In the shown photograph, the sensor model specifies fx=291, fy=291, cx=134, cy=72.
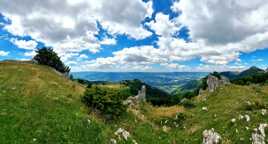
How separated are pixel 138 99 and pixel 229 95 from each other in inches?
766

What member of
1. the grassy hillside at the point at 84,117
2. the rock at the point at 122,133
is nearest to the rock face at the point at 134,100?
the grassy hillside at the point at 84,117

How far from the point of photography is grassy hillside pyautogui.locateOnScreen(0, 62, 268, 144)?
123 ft

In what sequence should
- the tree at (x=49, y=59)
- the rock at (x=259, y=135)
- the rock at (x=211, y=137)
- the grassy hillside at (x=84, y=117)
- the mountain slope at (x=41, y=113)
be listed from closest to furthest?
the mountain slope at (x=41, y=113) → the grassy hillside at (x=84, y=117) → the rock at (x=259, y=135) → the rock at (x=211, y=137) → the tree at (x=49, y=59)

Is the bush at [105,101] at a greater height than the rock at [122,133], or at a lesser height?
greater

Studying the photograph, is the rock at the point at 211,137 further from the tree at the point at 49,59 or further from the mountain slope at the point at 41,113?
the tree at the point at 49,59

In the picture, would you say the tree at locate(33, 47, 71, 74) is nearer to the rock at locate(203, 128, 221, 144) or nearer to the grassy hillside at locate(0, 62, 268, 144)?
the grassy hillside at locate(0, 62, 268, 144)

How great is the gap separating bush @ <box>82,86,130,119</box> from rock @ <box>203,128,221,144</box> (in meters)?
13.9

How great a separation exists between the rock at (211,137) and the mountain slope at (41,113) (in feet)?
49.3

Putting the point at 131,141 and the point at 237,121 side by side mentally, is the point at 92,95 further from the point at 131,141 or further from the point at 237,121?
the point at 237,121

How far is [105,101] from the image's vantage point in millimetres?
46719

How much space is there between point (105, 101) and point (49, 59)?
3331cm

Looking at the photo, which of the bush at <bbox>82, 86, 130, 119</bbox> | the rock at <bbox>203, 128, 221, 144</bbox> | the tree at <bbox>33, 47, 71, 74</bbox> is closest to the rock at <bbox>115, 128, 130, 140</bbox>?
the bush at <bbox>82, 86, 130, 119</bbox>

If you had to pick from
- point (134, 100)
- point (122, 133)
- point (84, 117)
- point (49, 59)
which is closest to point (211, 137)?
point (122, 133)

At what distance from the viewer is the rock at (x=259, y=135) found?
39.6 m
